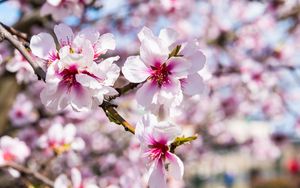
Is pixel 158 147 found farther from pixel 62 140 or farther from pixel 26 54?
pixel 62 140

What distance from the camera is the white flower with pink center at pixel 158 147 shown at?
1.25m

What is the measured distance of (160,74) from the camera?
136 cm

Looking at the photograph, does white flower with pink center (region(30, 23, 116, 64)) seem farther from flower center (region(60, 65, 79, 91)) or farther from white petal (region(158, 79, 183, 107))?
white petal (region(158, 79, 183, 107))

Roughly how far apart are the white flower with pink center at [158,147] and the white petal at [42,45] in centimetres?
33

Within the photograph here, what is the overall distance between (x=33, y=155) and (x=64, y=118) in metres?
0.48

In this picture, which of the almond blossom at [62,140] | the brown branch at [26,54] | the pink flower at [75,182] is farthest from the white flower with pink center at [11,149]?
the brown branch at [26,54]

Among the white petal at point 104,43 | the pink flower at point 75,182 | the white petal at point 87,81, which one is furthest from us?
the pink flower at point 75,182

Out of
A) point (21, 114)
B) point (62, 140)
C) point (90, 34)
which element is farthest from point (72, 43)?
point (21, 114)

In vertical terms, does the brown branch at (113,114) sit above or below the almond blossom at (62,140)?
above

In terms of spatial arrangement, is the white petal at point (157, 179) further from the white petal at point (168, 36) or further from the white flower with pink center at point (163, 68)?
the white petal at point (168, 36)

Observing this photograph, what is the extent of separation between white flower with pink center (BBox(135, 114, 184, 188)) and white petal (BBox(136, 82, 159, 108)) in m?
0.08

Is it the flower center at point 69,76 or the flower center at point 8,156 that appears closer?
the flower center at point 69,76

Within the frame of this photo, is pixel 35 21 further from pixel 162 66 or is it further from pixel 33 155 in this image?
pixel 162 66

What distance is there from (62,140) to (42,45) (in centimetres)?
114
